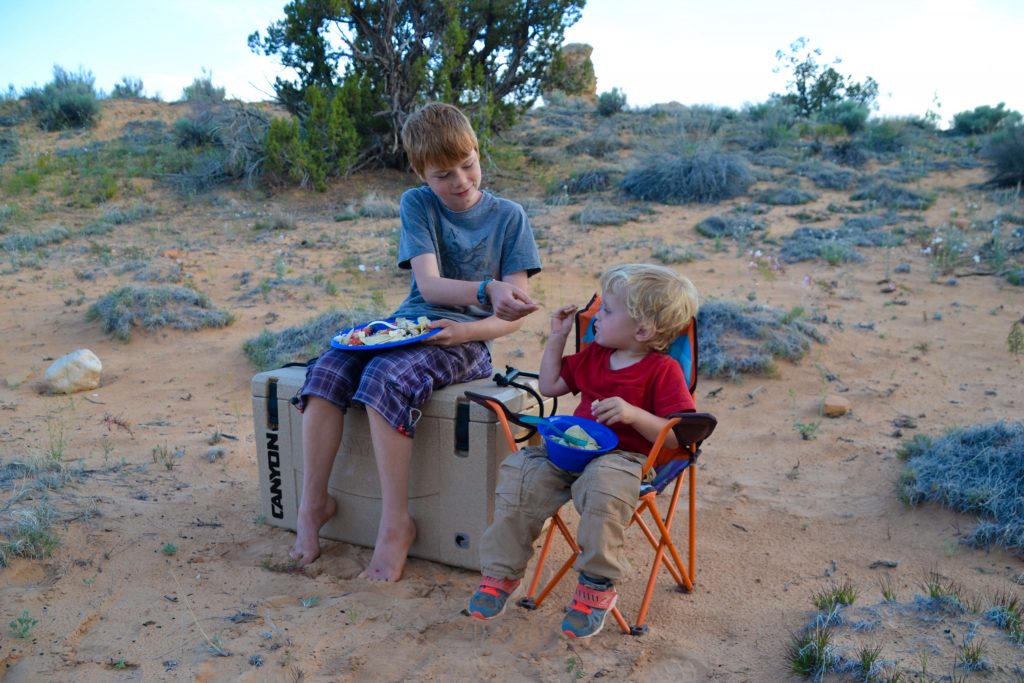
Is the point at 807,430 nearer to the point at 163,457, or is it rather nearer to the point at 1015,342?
the point at 1015,342

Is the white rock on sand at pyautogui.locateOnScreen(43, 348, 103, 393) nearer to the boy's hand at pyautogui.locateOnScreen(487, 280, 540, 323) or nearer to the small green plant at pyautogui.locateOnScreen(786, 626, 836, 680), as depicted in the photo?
the boy's hand at pyautogui.locateOnScreen(487, 280, 540, 323)

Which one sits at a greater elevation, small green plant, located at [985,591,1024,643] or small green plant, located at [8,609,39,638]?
small green plant, located at [985,591,1024,643]

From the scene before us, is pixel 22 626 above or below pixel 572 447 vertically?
below

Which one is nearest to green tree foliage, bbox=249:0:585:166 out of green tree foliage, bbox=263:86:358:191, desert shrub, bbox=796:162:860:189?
green tree foliage, bbox=263:86:358:191

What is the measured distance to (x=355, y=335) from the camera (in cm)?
297

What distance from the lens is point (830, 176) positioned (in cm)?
1109

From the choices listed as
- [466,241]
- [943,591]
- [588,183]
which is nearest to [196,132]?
[588,183]

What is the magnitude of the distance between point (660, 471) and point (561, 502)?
0.40 meters

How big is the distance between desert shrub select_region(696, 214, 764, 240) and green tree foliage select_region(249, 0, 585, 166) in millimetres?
4293

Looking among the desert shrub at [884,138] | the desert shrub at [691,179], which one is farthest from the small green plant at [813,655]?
the desert shrub at [884,138]

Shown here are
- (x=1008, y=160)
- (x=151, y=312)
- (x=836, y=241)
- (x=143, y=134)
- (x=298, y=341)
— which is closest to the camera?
(x=298, y=341)

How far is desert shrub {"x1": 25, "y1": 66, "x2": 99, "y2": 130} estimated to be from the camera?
14688 millimetres

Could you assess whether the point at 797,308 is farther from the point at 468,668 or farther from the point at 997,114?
the point at 997,114

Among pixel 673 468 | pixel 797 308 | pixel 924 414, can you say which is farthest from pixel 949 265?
pixel 673 468
